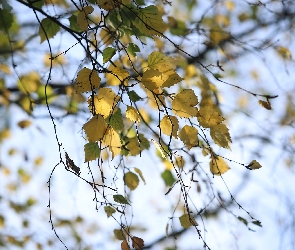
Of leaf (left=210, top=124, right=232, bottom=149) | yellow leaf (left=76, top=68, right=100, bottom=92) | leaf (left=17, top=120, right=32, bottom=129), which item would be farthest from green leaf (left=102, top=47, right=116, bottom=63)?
leaf (left=17, top=120, right=32, bottom=129)

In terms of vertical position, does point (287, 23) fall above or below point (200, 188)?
above

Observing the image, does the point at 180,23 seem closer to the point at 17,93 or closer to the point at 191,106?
the point at 191,106

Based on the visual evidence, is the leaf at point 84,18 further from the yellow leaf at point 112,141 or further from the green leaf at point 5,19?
the green leaf at point 5,19

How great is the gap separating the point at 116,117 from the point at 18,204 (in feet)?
7.12

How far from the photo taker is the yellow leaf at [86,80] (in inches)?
34.8

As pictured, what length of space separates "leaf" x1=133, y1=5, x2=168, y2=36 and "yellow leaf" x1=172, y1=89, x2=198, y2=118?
187 mm

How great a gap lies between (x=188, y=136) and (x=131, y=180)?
0.33 m

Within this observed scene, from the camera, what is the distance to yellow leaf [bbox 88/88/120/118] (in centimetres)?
90

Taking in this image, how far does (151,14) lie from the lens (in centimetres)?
100

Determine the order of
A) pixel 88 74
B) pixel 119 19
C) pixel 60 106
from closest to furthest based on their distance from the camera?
pixel 88 74 < pixel 119 19 < pixel 60 106

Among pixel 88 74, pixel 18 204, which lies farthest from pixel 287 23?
pixel 18 204

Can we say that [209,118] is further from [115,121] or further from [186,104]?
[115,121]

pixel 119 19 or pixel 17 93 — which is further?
pixel 17 93

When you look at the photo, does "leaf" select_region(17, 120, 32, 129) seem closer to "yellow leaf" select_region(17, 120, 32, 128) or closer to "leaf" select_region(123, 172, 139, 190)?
"yellow leaf" select_region(17, 120, 32, 128)
